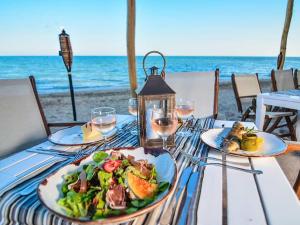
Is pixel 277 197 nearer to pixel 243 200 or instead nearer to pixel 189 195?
pixel 243 200

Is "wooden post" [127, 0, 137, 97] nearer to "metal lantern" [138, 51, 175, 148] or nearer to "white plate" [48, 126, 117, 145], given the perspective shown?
"white plate" [48, 126, 117, 145]

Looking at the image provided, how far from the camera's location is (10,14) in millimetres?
22062

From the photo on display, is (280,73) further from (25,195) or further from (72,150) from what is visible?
(25,195)

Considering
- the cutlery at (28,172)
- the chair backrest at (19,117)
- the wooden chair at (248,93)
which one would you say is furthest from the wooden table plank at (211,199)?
the wooden chair at (248,93)

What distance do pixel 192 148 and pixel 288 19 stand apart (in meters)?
5.53

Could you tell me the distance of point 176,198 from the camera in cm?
56

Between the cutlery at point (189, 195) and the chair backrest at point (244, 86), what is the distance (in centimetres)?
258

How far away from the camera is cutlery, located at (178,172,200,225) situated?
485mm

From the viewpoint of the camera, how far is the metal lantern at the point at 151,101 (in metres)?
0.87

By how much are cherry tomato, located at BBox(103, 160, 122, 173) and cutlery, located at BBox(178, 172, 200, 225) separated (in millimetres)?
201

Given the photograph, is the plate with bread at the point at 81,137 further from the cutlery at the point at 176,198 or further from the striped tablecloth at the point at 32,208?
the cutlery at the point at 176,198

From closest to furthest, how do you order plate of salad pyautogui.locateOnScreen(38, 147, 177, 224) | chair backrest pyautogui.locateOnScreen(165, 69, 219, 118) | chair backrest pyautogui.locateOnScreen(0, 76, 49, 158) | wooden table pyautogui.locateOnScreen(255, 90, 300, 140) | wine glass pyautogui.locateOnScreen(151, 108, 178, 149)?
plate of salad pyautogui.locateOnScreen(38, 147, 177, 224) < wine glass pyautogui.locateOnScreen(151, 108, 178, 149) < chair backrest pyautogui.locateOnScreen(0, 76, 49, 158) < chair backrest pyautogui.locateOnScreen(165, 69, 219, 118) < wooden table pyautogui.locateOnScreen(255, 90, 300, 140)

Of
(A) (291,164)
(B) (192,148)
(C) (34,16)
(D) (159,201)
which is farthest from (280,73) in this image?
(C) (34,16)

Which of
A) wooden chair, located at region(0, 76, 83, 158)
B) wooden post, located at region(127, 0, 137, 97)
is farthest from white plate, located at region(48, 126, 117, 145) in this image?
wooden post, located at region(127, 0, 137, 97)
